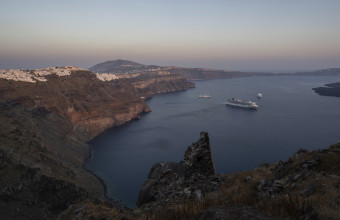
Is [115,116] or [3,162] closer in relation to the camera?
[3,162]

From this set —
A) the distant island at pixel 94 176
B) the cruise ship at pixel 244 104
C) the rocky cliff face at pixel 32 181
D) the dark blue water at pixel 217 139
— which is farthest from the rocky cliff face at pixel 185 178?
the cruise ship at pixel 244 104

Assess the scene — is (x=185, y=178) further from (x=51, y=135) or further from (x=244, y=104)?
(x=244, y=104)

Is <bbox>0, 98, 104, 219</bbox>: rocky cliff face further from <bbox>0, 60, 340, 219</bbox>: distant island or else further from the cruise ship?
the cruise ship

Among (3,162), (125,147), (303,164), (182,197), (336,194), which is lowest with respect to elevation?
(125,147)

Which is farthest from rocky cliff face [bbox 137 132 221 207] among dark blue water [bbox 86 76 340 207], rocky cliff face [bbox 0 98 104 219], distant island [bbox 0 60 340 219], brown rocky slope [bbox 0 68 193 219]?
dark blue water [bbox 86 76 340 207]

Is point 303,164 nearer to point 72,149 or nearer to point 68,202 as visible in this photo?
point 68,202

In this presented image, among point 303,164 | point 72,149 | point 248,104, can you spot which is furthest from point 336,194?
point 248,104
